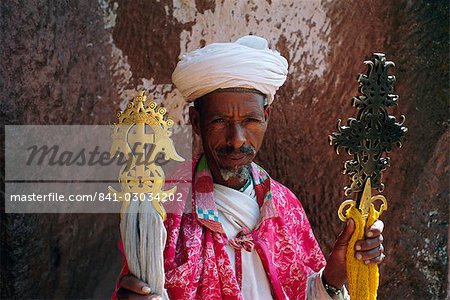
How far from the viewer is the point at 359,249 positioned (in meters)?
1.95

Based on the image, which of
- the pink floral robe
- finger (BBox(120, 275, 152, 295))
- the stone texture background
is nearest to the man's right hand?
finger (BBox(120, 275, 152, 295))

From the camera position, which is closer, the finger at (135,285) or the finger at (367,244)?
the finger at (135,285)

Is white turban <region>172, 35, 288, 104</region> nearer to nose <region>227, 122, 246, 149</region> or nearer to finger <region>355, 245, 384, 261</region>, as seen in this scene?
nose <region>227, 122, 246, 149</region>

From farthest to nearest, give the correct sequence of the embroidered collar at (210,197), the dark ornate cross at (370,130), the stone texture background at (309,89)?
1. the stone texture background at (309,89)
2. the embroidered collar at (210,197)
3. the dark ornate cross at (370,130)

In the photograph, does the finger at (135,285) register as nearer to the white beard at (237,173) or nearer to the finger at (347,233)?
the white beard at (237,173)

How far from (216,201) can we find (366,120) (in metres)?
0.50

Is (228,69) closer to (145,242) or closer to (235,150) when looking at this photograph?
(235,150)

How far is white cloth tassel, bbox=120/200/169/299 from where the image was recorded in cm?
177

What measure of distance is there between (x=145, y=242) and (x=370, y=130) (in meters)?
0.69

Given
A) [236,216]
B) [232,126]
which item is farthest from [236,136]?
[236,216]

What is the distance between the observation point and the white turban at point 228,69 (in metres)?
1.99

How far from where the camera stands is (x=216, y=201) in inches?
82.8

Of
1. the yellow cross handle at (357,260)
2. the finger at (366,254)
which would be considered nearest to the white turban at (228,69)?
the yellow cross handle at (357,260)

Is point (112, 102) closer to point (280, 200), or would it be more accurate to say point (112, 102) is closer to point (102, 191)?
point (102, 191)
